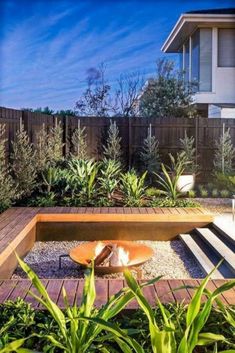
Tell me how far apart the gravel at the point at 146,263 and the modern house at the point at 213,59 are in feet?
24.3

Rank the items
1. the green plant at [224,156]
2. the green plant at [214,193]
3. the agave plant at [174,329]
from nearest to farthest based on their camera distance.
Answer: the agave plant at [174,329]
the green plant at [214,193]
the green plant at [224,156]

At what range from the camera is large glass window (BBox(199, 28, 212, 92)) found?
39.2 feet

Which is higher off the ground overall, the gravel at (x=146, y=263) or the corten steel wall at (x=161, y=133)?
the corten steel wall at (x=161, y=133)

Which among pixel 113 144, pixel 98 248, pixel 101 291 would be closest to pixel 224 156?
pixel 113 144

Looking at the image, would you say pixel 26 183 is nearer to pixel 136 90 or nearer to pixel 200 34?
pixel 200 34

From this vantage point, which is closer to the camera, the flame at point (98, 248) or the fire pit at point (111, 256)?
the fire pit at point (111, 256)

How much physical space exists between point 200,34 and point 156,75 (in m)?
1.76

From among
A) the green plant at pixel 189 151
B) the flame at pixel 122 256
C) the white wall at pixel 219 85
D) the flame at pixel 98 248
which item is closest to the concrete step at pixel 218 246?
the flame at pixel 122 256

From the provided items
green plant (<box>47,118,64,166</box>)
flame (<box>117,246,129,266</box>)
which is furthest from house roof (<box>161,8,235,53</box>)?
flame (<box>117,246,129,266</box>)

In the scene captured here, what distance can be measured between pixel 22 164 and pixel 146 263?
2704 mm

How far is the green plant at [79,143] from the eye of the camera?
29.3 feet

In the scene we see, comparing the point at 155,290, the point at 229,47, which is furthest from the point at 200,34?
the point at 155,290

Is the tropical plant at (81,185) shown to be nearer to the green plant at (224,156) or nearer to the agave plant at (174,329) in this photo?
the green plant at (224,156)

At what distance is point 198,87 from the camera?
12.3 m
